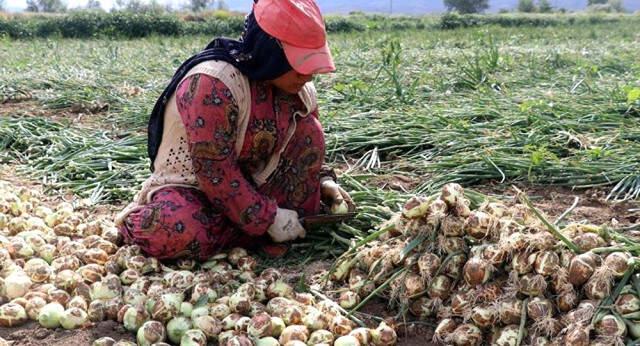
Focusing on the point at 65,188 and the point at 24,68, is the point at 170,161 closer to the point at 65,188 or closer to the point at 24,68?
the point at 65,188

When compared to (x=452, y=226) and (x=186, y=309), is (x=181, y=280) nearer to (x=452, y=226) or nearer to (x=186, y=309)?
(x=186, y=309)

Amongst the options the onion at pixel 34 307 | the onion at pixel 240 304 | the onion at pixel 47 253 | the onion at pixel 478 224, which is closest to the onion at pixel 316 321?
the onion at pixel 240 304

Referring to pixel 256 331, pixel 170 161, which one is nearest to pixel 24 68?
pixel 170 161

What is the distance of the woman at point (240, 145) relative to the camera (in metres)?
2.34

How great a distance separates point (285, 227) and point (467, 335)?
94 cm

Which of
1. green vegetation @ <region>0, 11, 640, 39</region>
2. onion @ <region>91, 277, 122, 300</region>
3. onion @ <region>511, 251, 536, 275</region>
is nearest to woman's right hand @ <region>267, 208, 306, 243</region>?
onion @ <region>91, 277, 122, 300</region>

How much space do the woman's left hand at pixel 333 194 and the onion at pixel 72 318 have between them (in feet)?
3.56

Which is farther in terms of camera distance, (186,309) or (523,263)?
(186,309)

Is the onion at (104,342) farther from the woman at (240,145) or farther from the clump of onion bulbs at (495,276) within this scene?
the clump of onion bulbs at (495,276)

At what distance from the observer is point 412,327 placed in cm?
206

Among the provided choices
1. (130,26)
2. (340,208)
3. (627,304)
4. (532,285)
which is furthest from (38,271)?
(130,26)

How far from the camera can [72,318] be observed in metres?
2.09

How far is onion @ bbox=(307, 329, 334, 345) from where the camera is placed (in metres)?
1.95

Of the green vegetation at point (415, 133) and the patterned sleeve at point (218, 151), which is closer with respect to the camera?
the patterned sleeve at point (218, 151)
